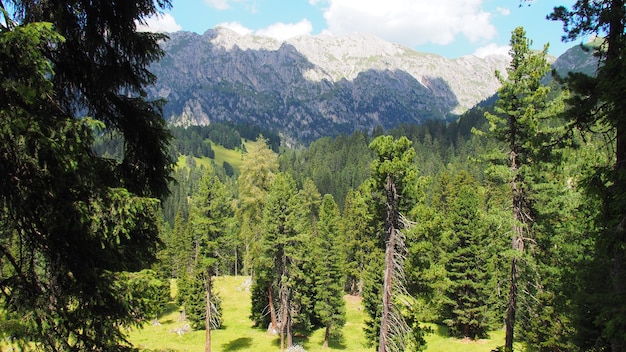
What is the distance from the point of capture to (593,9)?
31.6 ft

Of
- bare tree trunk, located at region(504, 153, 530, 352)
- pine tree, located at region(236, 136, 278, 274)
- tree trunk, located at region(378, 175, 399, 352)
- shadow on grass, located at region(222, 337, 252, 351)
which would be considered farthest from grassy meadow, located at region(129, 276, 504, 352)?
tree trunk, located at region(378, 175, 399, 352)

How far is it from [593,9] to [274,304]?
128 ft

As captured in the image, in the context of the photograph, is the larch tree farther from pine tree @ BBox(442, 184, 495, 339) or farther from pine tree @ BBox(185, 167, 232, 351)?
pine tree @ BBox(185, 167, 232, 351)

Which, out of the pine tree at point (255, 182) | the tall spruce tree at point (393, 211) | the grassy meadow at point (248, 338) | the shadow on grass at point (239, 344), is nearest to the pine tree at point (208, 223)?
the grassy meadow at point (248, 338)

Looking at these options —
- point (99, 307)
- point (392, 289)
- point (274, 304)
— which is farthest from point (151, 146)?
point (274, 304)

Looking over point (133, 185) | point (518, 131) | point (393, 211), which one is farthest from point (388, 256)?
point (133, 185)

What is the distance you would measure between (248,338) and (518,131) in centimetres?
3296

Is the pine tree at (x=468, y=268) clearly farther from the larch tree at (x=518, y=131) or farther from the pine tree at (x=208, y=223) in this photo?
the pine tree at (x=208, y=223)

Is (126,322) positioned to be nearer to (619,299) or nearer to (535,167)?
(619,299)

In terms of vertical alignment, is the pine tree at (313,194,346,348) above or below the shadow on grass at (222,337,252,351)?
above

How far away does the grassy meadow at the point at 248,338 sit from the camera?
37.0 m

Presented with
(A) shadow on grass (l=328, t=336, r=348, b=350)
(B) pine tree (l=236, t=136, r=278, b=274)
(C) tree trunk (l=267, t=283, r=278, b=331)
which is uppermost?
(B) pine tree (l=236, t=136, r=278, b=274)

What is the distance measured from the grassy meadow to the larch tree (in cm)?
2022

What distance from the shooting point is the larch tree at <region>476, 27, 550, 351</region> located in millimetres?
17703
